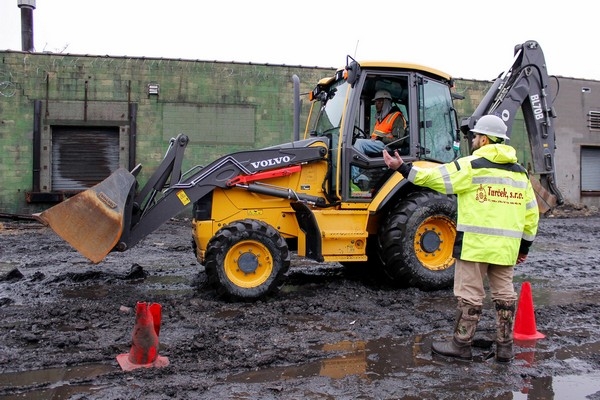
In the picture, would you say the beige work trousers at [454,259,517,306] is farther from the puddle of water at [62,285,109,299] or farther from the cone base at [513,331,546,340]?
the puddle of water at [62,285,109,299]

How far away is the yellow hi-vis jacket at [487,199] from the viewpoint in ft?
14.0

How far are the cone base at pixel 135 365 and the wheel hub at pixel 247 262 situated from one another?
1.86 metres

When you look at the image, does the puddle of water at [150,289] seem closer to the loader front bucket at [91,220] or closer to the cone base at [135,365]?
the loader front bucket at [91,220]

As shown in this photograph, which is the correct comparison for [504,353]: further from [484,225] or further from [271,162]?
[271,162]

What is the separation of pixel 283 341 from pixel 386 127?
307cm

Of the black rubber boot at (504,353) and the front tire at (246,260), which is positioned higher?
the front tire at (246,260)

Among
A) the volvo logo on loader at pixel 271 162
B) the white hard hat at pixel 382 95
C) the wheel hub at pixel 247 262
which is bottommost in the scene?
the wheel hub at pixel 247 262

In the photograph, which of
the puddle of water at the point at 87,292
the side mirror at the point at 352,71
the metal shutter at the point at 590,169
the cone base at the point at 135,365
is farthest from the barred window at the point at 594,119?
the cone base at the point at 135,365

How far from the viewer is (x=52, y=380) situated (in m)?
3.75

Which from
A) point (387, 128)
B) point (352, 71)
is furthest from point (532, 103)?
point (352, 71)

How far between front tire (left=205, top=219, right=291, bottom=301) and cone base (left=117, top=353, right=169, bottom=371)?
171cm

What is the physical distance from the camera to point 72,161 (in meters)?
15.9

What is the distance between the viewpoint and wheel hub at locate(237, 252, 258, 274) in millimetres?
5871

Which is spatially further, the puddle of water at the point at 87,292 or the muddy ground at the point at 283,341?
the puddle of water at the point at 87,292
